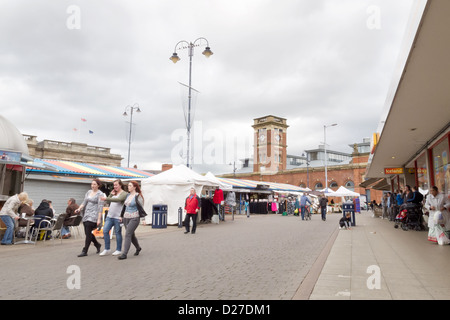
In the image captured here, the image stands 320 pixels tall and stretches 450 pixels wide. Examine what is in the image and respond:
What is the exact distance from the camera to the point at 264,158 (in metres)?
67.8

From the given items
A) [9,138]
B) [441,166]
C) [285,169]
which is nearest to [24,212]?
[9,138]

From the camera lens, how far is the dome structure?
11166 mm

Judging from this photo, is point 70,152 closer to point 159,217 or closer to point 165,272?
point 159,217

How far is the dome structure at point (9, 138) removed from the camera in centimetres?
1117

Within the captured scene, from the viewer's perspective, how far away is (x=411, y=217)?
13.7m

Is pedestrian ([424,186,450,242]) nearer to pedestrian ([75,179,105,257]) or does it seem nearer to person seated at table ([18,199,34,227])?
pedestrian ([75,179,105,257])

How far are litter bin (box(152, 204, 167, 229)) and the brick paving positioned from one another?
21.0 feet

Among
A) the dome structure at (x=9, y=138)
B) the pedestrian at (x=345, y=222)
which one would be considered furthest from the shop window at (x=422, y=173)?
the dome structure at (x=9, y=138)

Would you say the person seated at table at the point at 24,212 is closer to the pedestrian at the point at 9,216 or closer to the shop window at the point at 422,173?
the pedestrian at the point at 9,216

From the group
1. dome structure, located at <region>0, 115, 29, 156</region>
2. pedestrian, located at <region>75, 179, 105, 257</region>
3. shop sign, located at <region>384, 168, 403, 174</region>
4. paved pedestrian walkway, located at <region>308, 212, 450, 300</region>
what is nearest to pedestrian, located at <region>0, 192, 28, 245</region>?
dome structure, located at <region>0, 115, 29, 156</region>

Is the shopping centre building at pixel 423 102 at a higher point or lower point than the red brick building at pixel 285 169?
lower

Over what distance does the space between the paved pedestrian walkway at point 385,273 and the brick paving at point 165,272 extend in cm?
52
